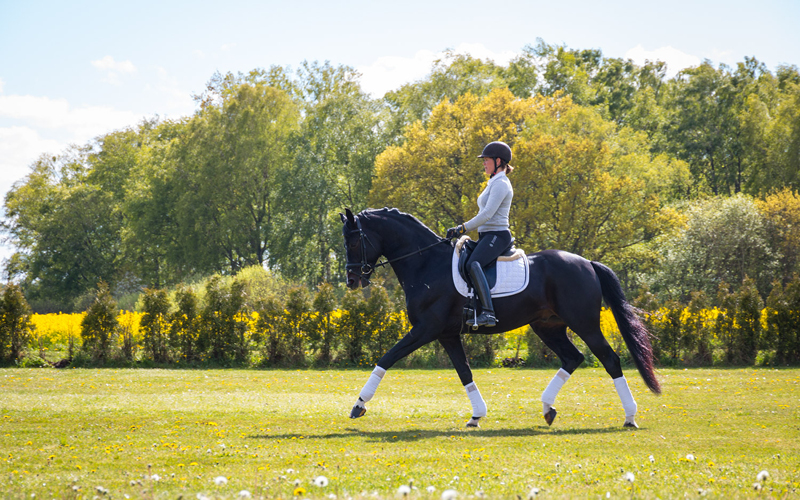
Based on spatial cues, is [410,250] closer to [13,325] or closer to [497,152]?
[497,152]

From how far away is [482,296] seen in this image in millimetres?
8445

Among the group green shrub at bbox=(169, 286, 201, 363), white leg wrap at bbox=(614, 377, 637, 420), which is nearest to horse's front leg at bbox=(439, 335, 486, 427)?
white leg wrap at bbox=(614, 377, 637, 420)

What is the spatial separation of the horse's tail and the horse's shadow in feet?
3.22

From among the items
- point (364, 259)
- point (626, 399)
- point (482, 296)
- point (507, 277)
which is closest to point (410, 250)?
point (364, 259)

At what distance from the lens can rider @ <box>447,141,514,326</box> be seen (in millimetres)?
8438

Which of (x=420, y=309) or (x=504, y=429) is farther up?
(x=420, y=309)

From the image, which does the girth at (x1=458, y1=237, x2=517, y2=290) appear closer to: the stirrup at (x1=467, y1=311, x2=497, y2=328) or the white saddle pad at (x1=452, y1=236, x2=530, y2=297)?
the white saddle pad at (x1=452, y1=236, x2=530, y2=297)

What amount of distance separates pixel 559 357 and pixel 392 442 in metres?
3.12

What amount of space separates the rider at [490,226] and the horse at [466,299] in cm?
31

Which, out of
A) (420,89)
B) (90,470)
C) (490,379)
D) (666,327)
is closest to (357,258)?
(90,470)

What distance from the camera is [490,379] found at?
50.9 feet

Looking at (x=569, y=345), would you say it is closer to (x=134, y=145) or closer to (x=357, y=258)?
(x=357, y=258)

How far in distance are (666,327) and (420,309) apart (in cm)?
1324

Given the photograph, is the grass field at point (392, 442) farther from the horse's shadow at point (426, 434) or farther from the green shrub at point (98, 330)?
the green shrub at point (98, 330)
